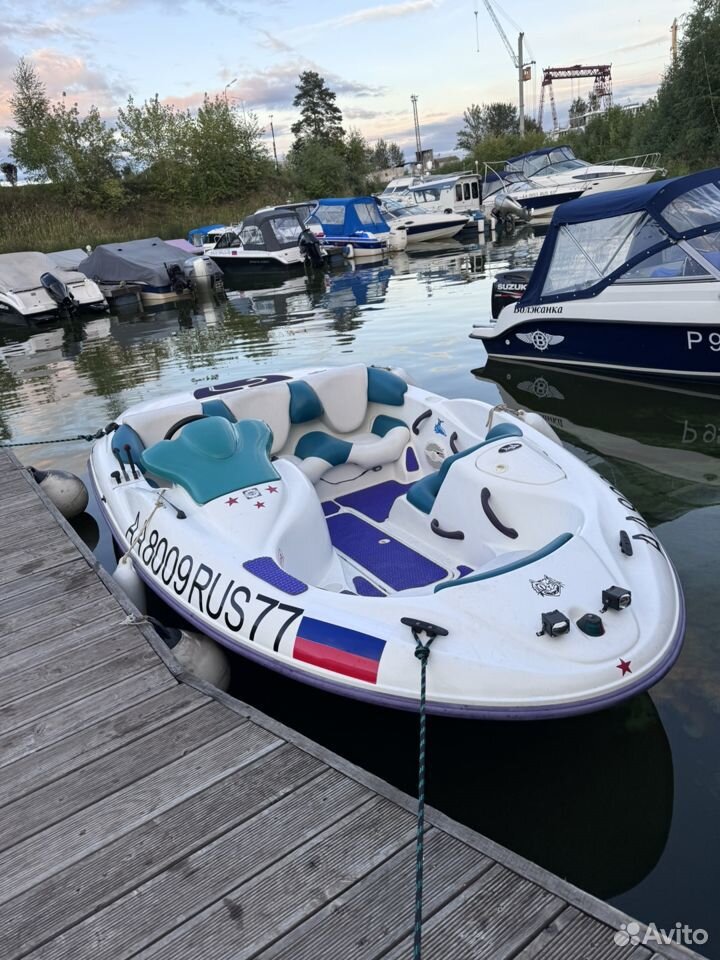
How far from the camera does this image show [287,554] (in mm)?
3787

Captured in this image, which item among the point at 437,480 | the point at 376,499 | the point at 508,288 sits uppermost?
the point at 508,288

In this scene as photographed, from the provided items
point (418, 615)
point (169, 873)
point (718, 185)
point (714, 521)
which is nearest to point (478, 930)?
point (169, 873)

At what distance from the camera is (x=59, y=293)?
18.2 metres

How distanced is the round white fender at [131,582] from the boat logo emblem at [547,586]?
7.87 ft

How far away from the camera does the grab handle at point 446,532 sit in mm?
4270

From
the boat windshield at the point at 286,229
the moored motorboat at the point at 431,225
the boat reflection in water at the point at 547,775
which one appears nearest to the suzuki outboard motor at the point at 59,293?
the boat windshield at the point at 286,229

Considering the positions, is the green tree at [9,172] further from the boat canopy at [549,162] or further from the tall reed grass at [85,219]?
the boat canopy at [549,162]

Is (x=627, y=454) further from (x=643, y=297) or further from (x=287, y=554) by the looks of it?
(x=287, y=554)

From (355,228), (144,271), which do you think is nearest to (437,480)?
(144,271)

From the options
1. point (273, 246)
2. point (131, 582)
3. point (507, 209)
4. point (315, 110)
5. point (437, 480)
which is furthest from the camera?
point (315, 110)

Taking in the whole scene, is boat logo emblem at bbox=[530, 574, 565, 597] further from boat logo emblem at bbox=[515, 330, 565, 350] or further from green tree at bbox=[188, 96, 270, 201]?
green tree at bbox=[188, 96, 270, 201]

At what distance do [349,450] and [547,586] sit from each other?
109 inches

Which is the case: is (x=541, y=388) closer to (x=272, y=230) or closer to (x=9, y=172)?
(x=272, y=230)

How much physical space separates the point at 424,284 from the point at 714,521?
13.1 m
